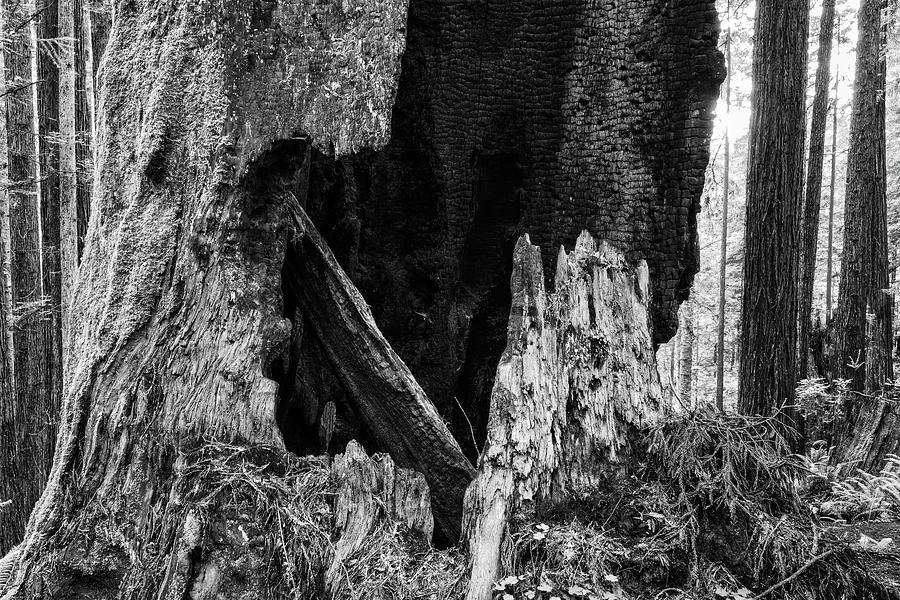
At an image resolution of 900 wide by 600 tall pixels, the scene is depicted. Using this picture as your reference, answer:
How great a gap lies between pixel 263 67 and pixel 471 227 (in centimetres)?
186

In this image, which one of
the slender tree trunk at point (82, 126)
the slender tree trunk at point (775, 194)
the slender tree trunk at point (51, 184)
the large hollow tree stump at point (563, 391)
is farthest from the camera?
the slender tree trunk at point (82, 126)

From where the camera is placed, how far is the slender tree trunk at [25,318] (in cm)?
741

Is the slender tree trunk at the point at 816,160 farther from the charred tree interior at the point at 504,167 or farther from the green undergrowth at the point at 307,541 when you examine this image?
the green undergrowth at the point at 307,541

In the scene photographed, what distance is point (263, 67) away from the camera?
2.86 meters

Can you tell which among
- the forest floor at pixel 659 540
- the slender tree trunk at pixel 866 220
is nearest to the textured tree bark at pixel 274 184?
the forest floor at pixel 659 540

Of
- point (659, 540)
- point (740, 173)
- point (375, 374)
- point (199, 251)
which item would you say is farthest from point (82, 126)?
point (740, 173)

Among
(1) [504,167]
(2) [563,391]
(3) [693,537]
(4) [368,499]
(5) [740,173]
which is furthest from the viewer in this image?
(5) [740,173]

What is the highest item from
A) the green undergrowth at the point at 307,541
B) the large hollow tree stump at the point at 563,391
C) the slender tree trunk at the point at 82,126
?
the slender tree trunk at the point at 82,126

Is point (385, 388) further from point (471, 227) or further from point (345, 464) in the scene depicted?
point (471, 227)

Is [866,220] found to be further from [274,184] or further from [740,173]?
[740,173]

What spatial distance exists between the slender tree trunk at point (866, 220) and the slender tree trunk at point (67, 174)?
12.0 metres

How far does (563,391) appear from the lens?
9.17ft

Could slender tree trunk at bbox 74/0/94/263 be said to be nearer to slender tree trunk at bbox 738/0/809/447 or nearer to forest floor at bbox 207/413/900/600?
forest floor at bbox 207/413/900/600

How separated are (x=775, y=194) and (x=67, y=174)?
9.23 metres
